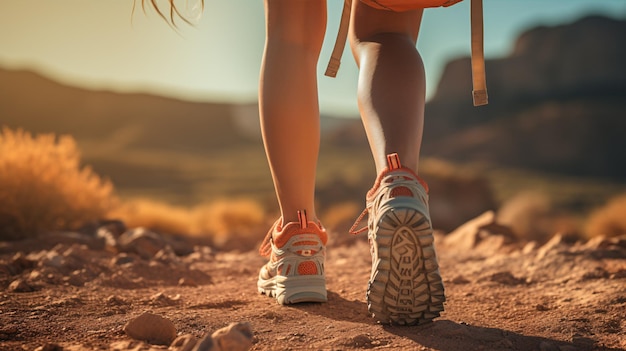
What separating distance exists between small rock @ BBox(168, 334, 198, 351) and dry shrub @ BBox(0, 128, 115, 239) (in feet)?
12.6

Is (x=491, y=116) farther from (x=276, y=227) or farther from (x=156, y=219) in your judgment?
(x=276, y=227)

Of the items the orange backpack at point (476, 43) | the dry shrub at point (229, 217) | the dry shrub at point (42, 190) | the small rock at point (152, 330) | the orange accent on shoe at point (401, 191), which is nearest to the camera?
the small rock at point (152, 330)

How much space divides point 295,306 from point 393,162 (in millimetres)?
644

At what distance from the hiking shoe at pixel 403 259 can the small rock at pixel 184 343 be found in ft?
1.75

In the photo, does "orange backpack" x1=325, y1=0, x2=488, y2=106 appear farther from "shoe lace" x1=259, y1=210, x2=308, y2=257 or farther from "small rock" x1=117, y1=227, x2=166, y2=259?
"small rock" x1=117, y1=227, x2=166, y2=259

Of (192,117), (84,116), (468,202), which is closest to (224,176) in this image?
→ (192,117)

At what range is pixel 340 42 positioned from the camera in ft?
6.45

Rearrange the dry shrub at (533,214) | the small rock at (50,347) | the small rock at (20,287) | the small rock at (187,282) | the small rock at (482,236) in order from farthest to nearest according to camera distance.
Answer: the dry shrub at (533,214)
the small rock at (482,236)
the small rock at (187,282)
the small rock at (20,287)
the small rock at (50,347)

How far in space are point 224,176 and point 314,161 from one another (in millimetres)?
50176

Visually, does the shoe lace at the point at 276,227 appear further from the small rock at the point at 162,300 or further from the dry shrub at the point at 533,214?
the dry shrub at the point at 533,214

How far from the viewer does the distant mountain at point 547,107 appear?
51156 millimetres

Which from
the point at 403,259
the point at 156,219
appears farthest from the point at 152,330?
the point at 156,219

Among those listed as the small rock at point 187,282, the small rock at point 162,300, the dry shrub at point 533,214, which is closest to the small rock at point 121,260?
the small rock at point 187,282

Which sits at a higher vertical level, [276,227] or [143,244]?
[276,227]
